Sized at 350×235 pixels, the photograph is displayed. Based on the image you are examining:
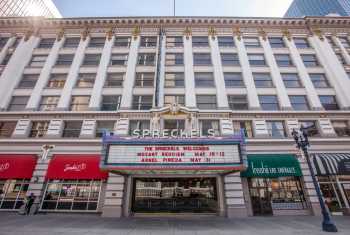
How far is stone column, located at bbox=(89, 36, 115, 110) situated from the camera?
1903 cm

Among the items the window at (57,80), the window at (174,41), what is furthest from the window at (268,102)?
the window at (57,80)

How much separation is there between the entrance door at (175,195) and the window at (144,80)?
1075cm

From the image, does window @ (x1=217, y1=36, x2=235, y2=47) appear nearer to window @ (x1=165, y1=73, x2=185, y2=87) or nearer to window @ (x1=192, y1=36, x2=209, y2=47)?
window @ (x1=192, y1=36, x2=209, y2=47)

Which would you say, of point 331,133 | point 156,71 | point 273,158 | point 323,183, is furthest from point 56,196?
point 331,133

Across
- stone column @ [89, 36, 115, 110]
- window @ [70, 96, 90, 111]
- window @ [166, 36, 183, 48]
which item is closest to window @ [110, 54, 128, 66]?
stone column @ [89, 36, 115, 110]

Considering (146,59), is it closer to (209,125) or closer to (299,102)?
(209,125)

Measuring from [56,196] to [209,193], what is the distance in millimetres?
14033

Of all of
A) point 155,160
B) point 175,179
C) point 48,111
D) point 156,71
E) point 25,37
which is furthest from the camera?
point 25,37

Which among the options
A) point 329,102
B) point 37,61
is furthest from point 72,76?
point 329,102

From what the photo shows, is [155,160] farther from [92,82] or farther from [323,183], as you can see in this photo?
[323,183]

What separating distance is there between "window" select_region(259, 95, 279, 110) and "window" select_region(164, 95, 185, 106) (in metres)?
8.93

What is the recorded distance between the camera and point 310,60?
22500 mm

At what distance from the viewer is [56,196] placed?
1569 centimetres

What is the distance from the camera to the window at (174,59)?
22.2 m
